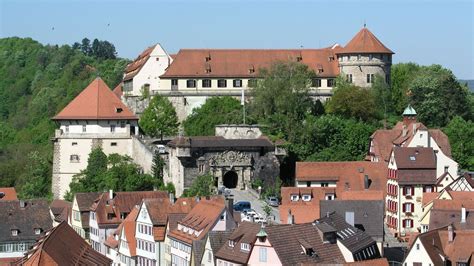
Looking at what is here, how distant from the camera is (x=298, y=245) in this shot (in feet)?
Answer: 207

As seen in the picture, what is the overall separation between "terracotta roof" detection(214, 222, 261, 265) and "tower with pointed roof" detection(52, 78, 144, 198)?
102 ft

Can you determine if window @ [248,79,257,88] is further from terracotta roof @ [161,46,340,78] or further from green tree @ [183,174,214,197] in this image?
green tree @ [183,174,214,197]

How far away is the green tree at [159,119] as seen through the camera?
10169cm

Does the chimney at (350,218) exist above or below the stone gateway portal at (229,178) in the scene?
below

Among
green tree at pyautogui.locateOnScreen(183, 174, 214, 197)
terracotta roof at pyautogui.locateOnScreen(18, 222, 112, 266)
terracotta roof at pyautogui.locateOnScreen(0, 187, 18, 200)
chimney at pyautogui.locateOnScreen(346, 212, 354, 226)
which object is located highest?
green tree at pyautogui.locateOnScreen(183, 174, 214, 197)

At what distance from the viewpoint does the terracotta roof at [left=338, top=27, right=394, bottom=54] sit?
344ft

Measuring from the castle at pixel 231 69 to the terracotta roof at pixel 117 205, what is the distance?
21521 millimetres

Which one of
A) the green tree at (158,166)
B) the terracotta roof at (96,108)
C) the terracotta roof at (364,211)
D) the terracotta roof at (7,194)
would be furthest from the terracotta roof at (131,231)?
the terracotta roof at (96,108)

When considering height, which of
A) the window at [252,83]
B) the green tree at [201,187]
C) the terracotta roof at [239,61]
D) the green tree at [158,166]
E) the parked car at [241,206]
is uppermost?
the terracotta roof at [239,61]

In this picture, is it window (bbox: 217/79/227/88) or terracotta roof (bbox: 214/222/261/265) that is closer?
terracotta roof (bbox: 214/222/261/265)

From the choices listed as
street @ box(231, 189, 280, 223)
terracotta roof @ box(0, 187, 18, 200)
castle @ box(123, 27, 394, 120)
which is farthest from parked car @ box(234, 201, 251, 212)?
castle @ box(123, 27, 394, 120)

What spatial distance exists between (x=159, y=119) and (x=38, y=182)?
10.4 meters

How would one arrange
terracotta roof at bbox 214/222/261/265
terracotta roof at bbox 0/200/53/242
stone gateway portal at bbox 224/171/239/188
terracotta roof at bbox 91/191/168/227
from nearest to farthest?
terracotta roof at bbox 214/222/261/265
terracotta roof at bbox 91/191/168/227
terracotta roof at bbox 0/200/53/242
stone gateway portal at bbox 224/171/239/188

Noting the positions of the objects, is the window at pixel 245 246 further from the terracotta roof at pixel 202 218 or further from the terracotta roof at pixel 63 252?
the terracotta roof at pixel 63 252
